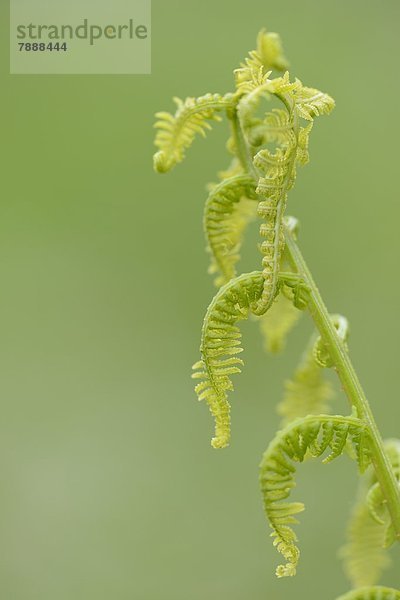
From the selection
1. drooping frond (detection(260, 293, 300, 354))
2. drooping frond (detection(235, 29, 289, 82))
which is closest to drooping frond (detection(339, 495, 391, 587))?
drooping frond (detection(260, 293, 300, 354))

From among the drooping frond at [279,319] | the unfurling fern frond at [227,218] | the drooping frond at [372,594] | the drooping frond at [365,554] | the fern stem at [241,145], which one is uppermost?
the fern stem at [241,145]

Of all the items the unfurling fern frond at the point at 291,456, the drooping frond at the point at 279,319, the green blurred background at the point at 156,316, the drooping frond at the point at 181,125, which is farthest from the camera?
the green blurred background at the point at 156,316

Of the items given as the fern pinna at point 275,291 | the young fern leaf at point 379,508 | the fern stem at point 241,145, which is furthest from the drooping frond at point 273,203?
the young fern leaf at point 379,508

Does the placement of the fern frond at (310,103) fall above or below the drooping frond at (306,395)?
above

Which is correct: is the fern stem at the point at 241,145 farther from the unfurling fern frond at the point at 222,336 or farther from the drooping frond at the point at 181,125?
the unfurling fern frond at the point at 222,336

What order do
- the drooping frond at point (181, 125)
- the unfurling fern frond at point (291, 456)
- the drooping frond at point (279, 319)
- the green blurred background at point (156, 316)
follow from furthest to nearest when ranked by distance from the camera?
the green blurred background at point (156, 316), the drooping frond at point (279, 319), the drooping frond at point (181, 125), the unfurling fern frond at point (291, 456)

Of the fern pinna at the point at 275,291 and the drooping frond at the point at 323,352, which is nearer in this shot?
the fern pinna at the point at 275,291

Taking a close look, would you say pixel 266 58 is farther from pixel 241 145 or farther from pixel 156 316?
pixel 156 316
